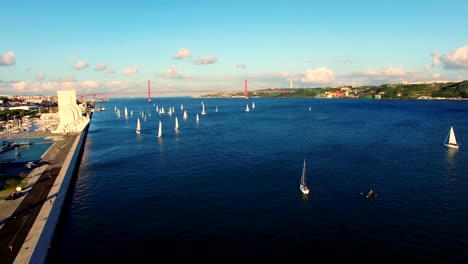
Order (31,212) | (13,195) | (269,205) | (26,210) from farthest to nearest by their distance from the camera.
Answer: (269,205) < (13,195) < (26,210) < (31,212)

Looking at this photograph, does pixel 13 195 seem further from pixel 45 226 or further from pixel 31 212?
pixel 45 226

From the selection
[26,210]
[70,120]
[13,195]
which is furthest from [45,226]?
[70,120]

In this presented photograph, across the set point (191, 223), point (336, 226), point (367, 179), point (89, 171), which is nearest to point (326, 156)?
point (367, 179)

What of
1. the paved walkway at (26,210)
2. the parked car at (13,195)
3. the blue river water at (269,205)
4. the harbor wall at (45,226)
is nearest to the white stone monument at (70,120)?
the blue river water at (269,205)

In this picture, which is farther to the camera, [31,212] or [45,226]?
[31,212]

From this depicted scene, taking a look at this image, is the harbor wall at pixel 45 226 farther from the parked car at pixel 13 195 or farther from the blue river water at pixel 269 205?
the parked car at pixel 13 195

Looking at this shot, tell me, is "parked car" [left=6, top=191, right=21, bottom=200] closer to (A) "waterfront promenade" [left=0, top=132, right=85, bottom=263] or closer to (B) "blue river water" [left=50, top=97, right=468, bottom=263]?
(A) "waterfront promenade" [left=0, top=132, right=85, bottom=263]

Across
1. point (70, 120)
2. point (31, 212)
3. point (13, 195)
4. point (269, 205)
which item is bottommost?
point (269, 205)

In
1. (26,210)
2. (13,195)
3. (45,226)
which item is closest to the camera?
(45,226)
